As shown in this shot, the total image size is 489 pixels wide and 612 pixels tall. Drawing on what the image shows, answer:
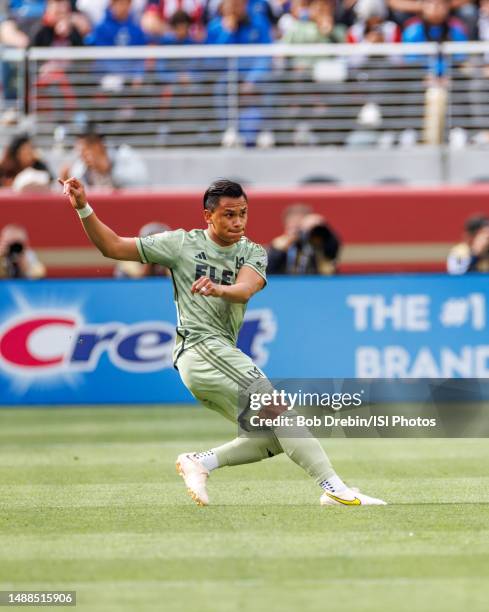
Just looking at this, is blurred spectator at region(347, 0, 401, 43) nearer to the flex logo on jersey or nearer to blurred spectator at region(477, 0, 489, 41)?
blurred spectator at region(477, 0, 489, 41)

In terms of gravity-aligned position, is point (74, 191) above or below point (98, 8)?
below

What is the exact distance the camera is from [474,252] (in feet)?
59.3

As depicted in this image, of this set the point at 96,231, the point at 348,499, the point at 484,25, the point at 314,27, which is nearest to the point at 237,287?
the point at 96,231

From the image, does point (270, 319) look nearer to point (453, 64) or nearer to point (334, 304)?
point (334, 304)

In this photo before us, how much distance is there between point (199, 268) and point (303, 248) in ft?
31.6

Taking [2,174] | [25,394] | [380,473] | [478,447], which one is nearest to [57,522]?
[380,473]

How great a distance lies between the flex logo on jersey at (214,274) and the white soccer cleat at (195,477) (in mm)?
1104

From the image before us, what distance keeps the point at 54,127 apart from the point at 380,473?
1180 centimetres

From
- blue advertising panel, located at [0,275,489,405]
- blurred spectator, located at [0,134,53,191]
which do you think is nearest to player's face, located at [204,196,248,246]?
blue advertising panel, located at [0,275,489,405]

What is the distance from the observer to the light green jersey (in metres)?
8.76

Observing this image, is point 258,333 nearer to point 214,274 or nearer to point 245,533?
point 214,274

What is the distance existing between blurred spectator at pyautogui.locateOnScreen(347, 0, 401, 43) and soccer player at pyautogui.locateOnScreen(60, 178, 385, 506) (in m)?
13.1

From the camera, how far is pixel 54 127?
21.4 metres

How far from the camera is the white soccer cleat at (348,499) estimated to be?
8625 millimetres
